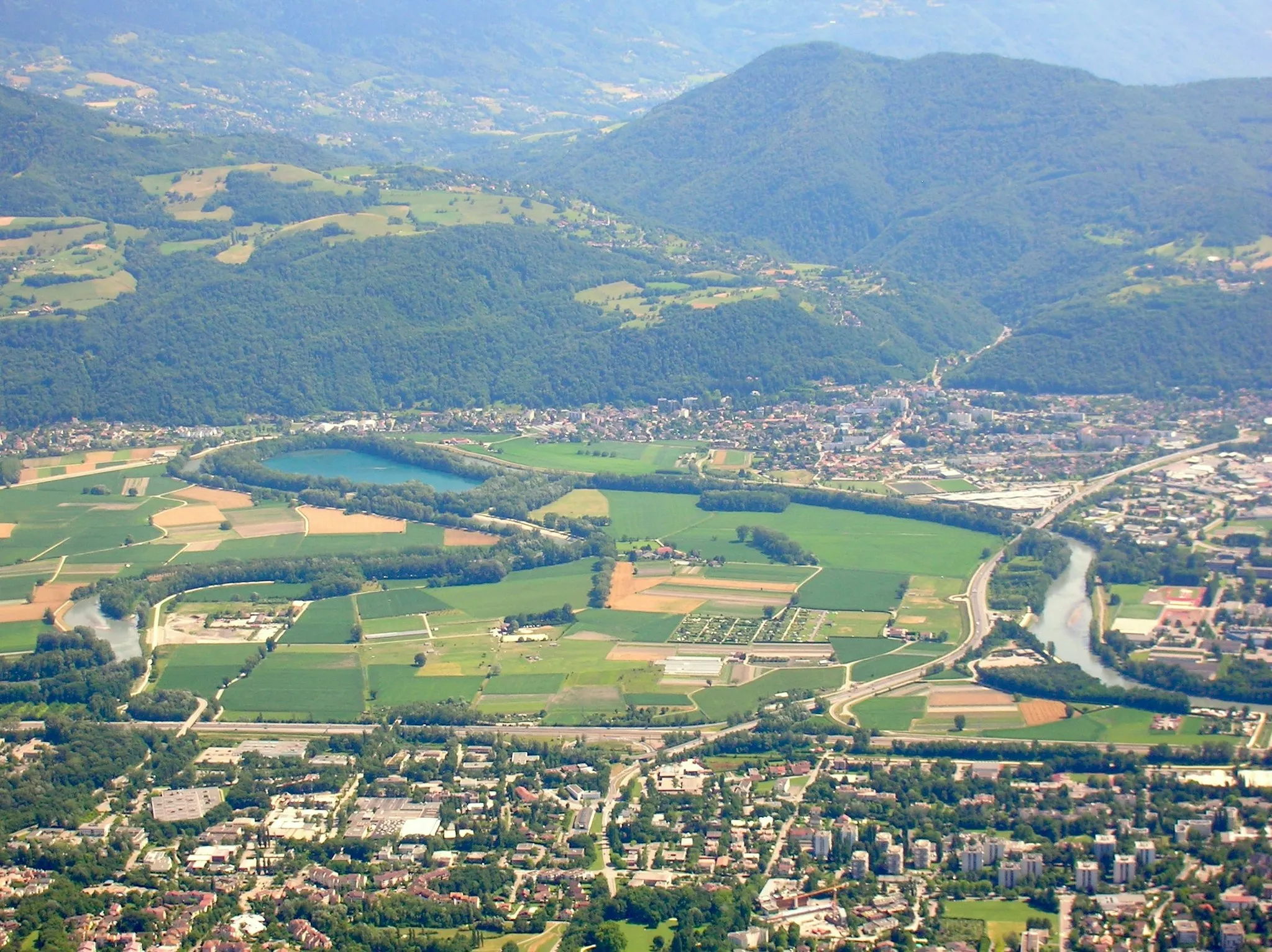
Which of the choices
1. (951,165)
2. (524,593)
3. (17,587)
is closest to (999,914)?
(524,593)

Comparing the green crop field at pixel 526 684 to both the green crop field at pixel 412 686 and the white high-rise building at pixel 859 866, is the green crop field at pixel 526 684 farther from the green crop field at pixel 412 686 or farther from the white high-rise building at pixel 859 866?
the white high-rise building at pixel 859 866

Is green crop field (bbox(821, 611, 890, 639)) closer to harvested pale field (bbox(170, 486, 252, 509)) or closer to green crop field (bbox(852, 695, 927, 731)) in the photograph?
green crop field (bbox(852, 695, 927, 731))

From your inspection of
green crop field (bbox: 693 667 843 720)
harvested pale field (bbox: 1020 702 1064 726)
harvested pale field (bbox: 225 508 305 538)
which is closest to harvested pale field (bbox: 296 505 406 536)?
harvested pale field (bbox: 225 508 305 538)

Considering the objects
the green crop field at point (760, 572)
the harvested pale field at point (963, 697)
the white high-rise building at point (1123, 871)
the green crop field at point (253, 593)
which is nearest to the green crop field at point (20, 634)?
the green crop field at point (253, 593)

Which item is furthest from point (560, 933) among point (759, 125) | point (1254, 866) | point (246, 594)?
point (759, 125)

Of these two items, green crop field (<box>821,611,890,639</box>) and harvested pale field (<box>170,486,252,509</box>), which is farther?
harvested pale field (<box>170,486,252,509</box>)

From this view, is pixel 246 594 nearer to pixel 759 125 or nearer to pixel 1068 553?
pixel 1068 553
